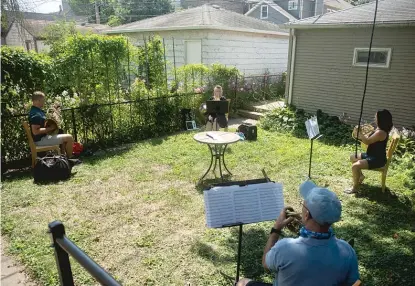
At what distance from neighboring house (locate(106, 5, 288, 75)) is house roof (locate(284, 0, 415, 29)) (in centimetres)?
405

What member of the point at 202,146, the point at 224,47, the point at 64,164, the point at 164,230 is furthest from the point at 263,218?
the point at 224,47

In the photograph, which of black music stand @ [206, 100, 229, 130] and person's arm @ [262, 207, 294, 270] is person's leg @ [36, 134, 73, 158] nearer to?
black music stand @ [206, 100, 229, 130]

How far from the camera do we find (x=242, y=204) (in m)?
2.71

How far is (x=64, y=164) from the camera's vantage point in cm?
568

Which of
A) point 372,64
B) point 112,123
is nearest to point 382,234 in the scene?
point 112,123

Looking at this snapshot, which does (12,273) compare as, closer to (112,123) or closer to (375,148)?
(112,123)

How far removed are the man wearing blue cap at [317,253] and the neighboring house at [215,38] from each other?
12059 millimetres

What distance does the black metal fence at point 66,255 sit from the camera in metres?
1.26

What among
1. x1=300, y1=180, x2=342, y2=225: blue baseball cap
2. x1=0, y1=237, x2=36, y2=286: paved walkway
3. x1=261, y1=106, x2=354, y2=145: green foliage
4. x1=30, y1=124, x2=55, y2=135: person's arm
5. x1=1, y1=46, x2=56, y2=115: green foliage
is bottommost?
x1=0, y1=237, x2=36, y2=286: paved walkway

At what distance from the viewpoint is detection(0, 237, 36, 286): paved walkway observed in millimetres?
3133

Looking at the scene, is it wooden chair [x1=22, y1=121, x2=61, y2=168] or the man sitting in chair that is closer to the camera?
the man sitting in chair

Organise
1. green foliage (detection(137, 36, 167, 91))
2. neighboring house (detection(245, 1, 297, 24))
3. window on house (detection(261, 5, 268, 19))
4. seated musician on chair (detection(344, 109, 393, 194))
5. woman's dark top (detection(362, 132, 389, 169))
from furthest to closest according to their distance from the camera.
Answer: window on house (detection(261, 5, 268, 19))
neighboring house (detection(245, 1, 297, 24))
green foliage (detection(137, 36, 167, 91))
woman's dark top (detection(362, 132, 389, 169))
seated musician on chair (detection(344, 109, 393, 194))

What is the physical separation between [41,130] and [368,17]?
9.24 meters

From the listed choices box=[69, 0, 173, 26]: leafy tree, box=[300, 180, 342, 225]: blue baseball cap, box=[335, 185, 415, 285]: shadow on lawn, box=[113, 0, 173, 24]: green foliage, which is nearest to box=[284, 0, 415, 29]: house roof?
box=[335, 185, 415, 285]: shadow on lawn
